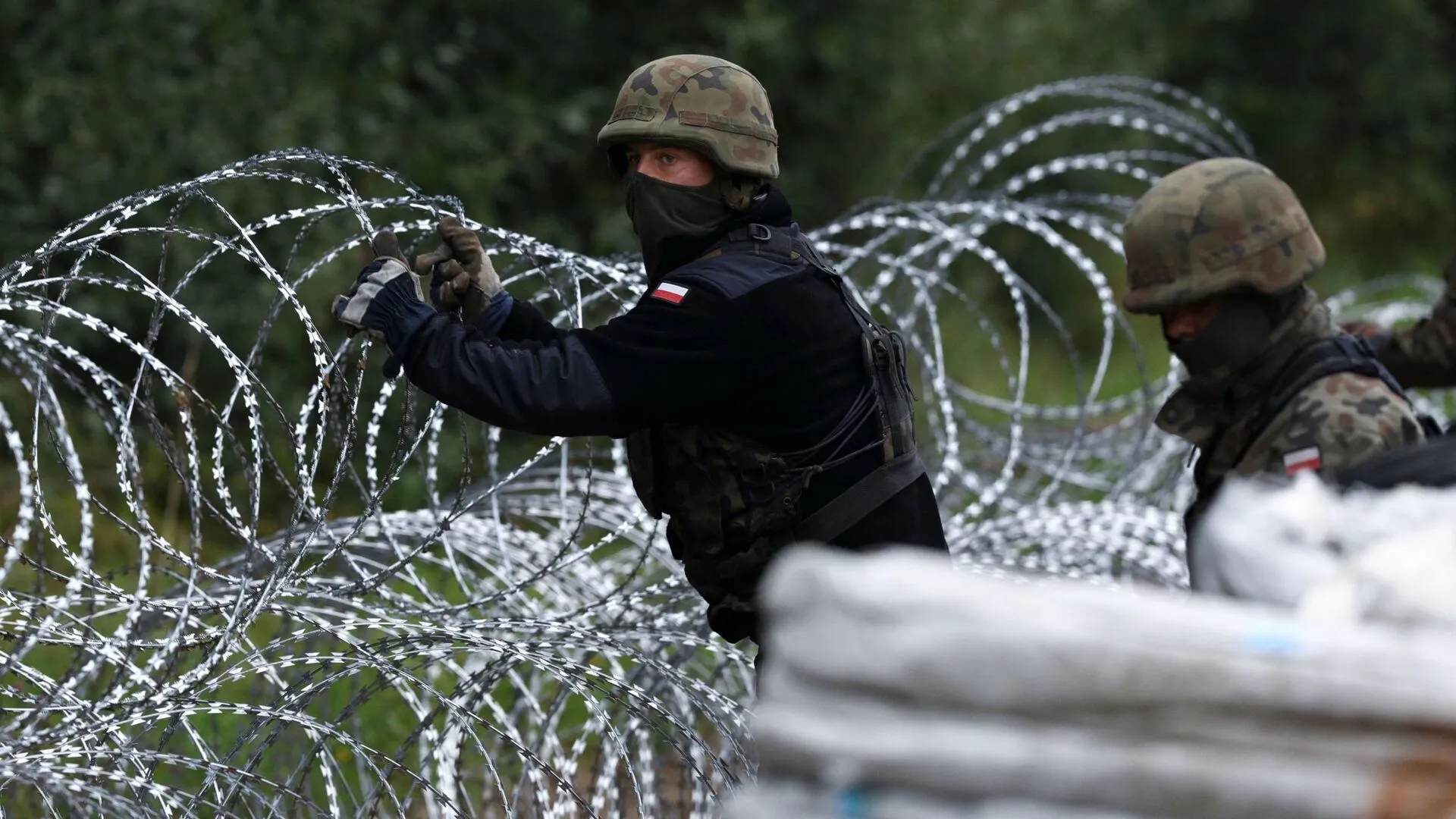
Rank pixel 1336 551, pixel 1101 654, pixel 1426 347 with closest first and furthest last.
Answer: pixel 1101 654, pixel 1336 551, pixel 1426 347

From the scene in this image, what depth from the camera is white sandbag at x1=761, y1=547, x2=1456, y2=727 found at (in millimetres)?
1907

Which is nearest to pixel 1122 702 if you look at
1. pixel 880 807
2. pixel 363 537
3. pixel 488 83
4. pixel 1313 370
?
pixel 880 807

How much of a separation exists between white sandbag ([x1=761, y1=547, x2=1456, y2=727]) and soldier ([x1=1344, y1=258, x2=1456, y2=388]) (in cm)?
239

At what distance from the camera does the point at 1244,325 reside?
11.2 ft

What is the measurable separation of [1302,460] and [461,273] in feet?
5.80

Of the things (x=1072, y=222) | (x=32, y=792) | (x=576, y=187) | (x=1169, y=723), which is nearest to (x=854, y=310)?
(x=1169, y=723)

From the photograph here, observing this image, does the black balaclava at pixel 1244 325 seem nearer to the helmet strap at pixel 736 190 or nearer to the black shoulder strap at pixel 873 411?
the black shoulder strap at pixel 873 411

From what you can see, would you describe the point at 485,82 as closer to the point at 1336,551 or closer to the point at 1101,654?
the point at 1336,551

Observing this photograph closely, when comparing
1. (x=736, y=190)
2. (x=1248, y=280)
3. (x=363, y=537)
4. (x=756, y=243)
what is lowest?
(x=363, y=537)

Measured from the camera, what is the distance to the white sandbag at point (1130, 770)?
194 centimetres

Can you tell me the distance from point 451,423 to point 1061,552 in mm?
4707

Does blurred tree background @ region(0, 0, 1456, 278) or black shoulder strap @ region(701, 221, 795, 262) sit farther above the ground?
blurred tree background @ region(0, 0, 1456, 278)

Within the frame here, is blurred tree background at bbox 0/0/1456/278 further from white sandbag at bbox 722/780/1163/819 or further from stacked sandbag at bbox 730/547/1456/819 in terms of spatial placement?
stacked sandbag at bbox 730/547/1456/819

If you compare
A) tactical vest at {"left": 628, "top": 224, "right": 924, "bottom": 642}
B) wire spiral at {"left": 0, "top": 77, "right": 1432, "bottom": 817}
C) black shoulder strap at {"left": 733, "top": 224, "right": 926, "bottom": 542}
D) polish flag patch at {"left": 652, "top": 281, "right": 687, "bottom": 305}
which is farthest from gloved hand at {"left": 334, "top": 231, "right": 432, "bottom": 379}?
Result: black shoulder strap at {"left": 733, "top": 224, "right": 926, "bottom": 542}
